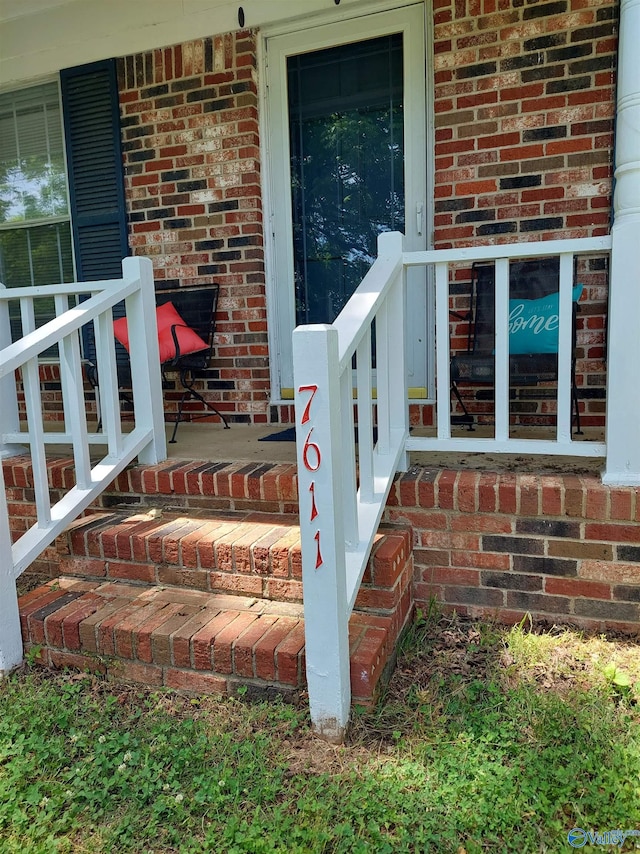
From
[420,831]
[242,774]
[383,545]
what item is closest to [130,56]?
[383,545]

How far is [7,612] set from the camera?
2.04 meters

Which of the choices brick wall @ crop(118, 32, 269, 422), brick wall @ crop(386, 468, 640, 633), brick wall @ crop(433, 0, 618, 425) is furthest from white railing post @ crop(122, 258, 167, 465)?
brick wall @ crop(433, 0, 618, 425)

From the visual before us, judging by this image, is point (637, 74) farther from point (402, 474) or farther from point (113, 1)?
point (113, 1)

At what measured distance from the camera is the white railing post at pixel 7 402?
266 cm

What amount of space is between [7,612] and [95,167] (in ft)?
9.34

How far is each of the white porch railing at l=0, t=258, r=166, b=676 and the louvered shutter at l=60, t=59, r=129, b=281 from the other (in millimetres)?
1282

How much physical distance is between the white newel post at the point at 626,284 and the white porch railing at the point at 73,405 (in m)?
1.79

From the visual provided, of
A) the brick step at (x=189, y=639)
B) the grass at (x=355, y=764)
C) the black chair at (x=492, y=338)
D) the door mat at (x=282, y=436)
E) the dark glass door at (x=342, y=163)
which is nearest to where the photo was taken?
the grass at (x=355, y=764)

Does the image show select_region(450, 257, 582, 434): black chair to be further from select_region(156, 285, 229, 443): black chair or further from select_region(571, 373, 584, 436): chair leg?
select_region(156, 285, 229, 443): black chair

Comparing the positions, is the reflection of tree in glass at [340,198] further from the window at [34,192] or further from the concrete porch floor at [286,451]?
the window at [34,192]

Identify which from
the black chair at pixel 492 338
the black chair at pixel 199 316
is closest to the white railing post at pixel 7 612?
the black chair at pixel 199 316

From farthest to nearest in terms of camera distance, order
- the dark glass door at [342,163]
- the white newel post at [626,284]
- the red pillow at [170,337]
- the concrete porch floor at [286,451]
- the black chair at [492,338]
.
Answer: the red pillow at [170,337], the dark glass door at [342,163], the black chair at [492,338], the concrete porch floor at [286,451], the white newel post at [626,284]

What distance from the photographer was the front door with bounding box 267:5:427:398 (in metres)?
3.22

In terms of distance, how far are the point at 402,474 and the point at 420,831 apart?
1142 mm
